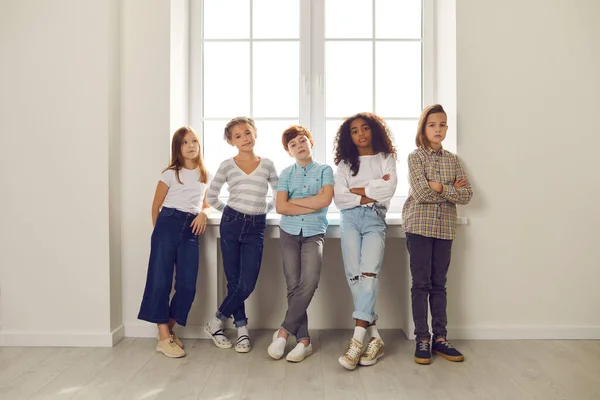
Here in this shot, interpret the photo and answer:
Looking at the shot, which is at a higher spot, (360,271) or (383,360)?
(360,271)

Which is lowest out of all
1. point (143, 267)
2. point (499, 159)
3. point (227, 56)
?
point (143, 267)

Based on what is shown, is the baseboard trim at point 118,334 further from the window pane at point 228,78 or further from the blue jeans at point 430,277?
the blue jeans at point 430,277

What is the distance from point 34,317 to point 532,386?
2.29 metres

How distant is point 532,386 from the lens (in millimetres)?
2020

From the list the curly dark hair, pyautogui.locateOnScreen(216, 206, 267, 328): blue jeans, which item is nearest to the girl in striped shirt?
pyautogui.locateOnScreen(216, 206, 267, 328): blue jeans

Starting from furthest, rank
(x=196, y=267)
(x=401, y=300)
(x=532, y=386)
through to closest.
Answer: (x=401, y=300) < (x=196, y=267) < (x=532, y=386)

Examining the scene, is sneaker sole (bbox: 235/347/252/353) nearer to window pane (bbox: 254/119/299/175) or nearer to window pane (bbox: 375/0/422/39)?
window pane (bbox: 254/119/299/175)

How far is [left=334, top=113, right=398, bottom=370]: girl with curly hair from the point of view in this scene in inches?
94.3

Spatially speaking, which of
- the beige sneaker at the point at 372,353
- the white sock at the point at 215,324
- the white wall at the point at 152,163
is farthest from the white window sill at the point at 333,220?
the beige sneaker at the point at 372,353

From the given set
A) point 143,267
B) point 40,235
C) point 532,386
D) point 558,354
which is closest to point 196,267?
point 143,267

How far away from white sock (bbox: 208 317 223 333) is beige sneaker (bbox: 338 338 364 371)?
2.15 feet

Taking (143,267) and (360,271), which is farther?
(143,267)

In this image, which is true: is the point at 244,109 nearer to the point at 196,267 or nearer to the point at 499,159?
the point at 196,267

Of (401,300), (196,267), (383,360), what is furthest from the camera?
(401,300)
